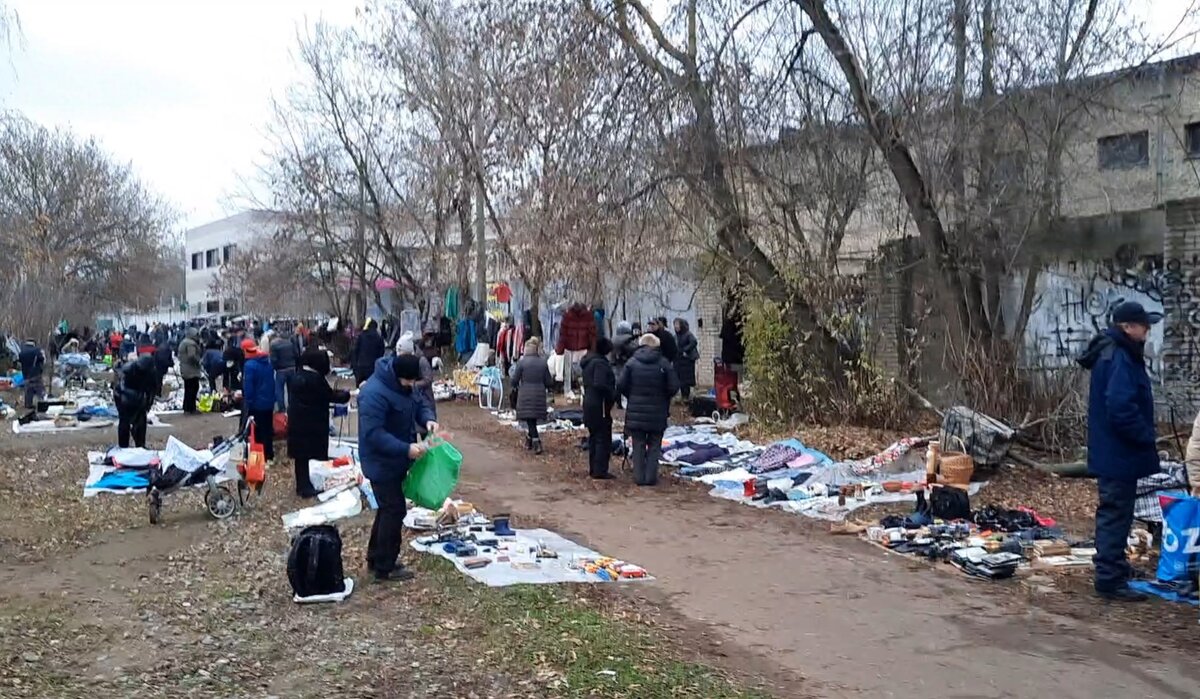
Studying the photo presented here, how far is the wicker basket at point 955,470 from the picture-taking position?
1134cm

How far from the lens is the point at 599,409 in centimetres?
1311

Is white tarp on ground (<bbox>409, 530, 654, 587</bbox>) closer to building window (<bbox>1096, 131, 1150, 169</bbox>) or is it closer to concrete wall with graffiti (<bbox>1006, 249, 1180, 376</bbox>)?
concrete wall with graffiti (<bbox>1006, 249, 1180, 376</bbox>)

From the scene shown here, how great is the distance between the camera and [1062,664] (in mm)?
6141

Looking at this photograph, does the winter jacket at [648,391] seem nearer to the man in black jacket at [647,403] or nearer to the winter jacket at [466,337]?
the man in black jacket at [647,403]

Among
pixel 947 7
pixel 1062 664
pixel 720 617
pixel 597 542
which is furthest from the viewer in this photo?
pixel 947 7

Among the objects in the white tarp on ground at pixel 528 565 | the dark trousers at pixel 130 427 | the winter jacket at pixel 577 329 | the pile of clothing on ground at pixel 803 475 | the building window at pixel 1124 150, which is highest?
the building window at pixel 1124 150

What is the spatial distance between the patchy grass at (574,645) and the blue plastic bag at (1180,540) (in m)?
3.33

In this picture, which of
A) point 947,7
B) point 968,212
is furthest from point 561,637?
point 947,7

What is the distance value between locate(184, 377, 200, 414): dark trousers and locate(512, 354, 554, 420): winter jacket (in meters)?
9.51

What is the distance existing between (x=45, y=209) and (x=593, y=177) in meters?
33.2

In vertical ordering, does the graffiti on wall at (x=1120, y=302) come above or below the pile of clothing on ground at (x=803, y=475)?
above

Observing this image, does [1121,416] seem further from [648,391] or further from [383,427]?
[648,391]

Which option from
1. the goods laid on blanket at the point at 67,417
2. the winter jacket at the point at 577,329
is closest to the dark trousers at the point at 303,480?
the goods laid on blanket at the point at 67,417

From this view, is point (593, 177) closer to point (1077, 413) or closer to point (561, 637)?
point (1077, 413)
